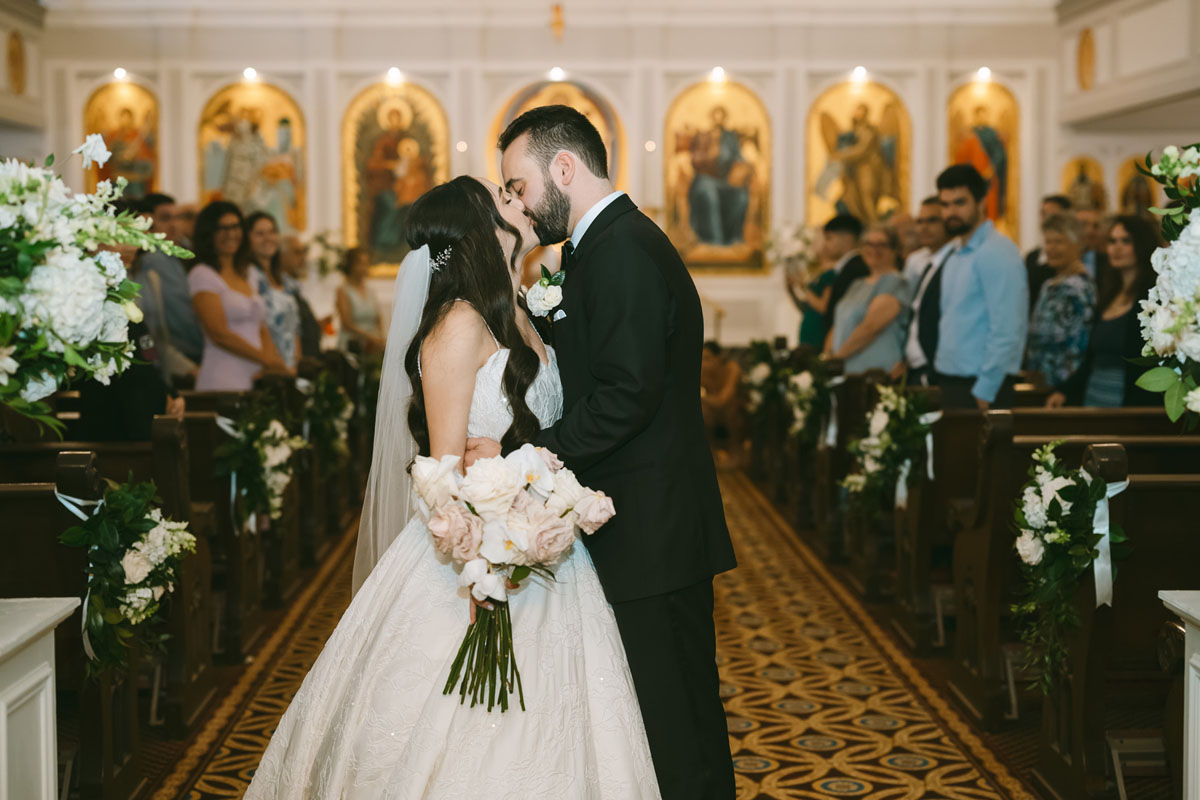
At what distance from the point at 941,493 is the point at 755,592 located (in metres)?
1.60

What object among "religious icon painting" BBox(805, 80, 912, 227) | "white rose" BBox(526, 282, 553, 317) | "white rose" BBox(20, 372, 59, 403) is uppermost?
"religious icon painting" BBox(805, 80, 912, 227)

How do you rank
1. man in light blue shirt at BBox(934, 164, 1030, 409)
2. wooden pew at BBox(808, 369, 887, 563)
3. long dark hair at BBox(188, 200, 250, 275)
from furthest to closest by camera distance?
long dark hair at BBox(188, 200, 250, 275)
wooden pew at BBox(808, 369, 887, 563)
man in light blue shirt at BBox(934, 164, 1030, 409)

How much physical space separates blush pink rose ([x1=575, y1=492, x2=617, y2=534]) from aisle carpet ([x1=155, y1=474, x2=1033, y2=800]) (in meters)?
1.65

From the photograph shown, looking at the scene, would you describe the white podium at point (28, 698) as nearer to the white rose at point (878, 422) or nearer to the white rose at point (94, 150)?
the white rose at point (94, 150)

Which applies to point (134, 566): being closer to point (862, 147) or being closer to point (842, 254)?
point (842, 254)

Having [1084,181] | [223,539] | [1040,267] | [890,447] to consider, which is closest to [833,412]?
[890,447]

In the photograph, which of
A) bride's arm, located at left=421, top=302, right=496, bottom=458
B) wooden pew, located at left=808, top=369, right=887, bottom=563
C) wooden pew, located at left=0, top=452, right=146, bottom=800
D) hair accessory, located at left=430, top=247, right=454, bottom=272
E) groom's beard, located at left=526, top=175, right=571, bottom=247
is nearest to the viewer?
bride's arm, located at left=421, top=302, right=496, bottom=458

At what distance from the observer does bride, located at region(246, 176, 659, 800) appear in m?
2.67

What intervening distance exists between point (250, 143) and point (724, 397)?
22.6 feet

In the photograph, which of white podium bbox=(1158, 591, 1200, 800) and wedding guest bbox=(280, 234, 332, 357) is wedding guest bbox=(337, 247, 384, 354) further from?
white podium bbox=(1158, 591, 1200, 800)

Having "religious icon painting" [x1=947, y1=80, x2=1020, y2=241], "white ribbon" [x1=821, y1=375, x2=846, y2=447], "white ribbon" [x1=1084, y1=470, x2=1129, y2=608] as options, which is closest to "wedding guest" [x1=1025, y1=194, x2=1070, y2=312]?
"white ribbon" [x1=821, y1=375, x2=846, y2=447]

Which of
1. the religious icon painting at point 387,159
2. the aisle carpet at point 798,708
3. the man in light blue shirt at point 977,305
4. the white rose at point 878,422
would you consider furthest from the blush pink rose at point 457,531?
the religious icon painting at point 387,159

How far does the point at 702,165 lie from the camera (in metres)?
14.6

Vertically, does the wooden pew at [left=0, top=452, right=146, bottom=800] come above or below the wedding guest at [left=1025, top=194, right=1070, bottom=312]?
below
